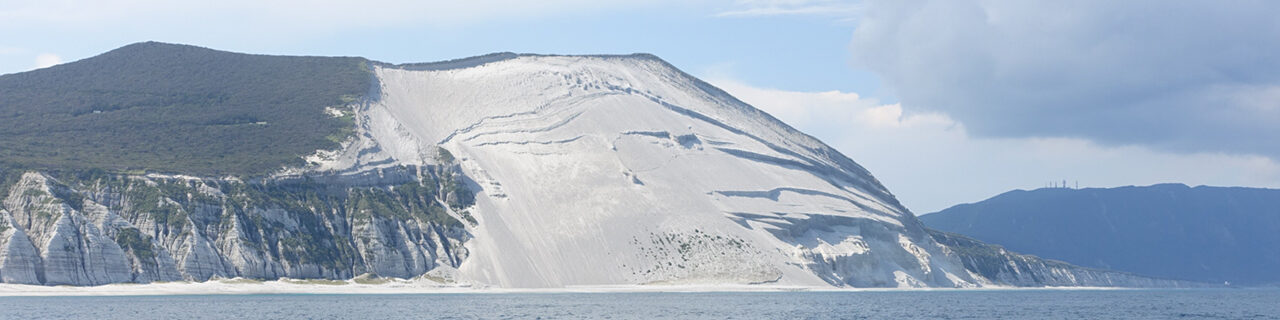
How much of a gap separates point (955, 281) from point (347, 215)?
286 ft

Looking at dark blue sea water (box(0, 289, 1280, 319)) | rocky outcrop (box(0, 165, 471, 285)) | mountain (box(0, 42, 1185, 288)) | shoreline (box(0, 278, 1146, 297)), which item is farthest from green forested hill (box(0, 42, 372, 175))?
dark blue sea water (box(0, 289, 1280, 319))

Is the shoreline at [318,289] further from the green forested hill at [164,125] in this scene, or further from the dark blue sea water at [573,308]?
the green forested hill at [164,125]

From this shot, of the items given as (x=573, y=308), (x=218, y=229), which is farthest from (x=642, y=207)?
(x=573, y=308)

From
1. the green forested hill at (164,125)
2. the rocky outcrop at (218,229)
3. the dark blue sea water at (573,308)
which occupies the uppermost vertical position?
the green forested hill at (164,125)

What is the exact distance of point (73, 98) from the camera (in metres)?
186

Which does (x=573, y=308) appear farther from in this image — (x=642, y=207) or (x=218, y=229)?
(x=642, y=207)

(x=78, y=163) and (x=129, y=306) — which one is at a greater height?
(x=78, y=163)

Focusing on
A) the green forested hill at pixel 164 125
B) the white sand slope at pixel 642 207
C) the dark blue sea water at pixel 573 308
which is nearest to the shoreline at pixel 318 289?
the white sand slope at pixel 642 207

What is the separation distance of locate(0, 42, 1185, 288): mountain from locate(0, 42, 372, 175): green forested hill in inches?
21.1

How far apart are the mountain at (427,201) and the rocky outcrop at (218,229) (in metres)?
0.21

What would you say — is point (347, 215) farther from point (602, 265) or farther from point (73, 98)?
point (73, 98)

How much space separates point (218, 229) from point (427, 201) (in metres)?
31.0

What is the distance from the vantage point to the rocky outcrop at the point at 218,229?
127250 mm

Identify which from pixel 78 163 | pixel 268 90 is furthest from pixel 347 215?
pixel 268 90
